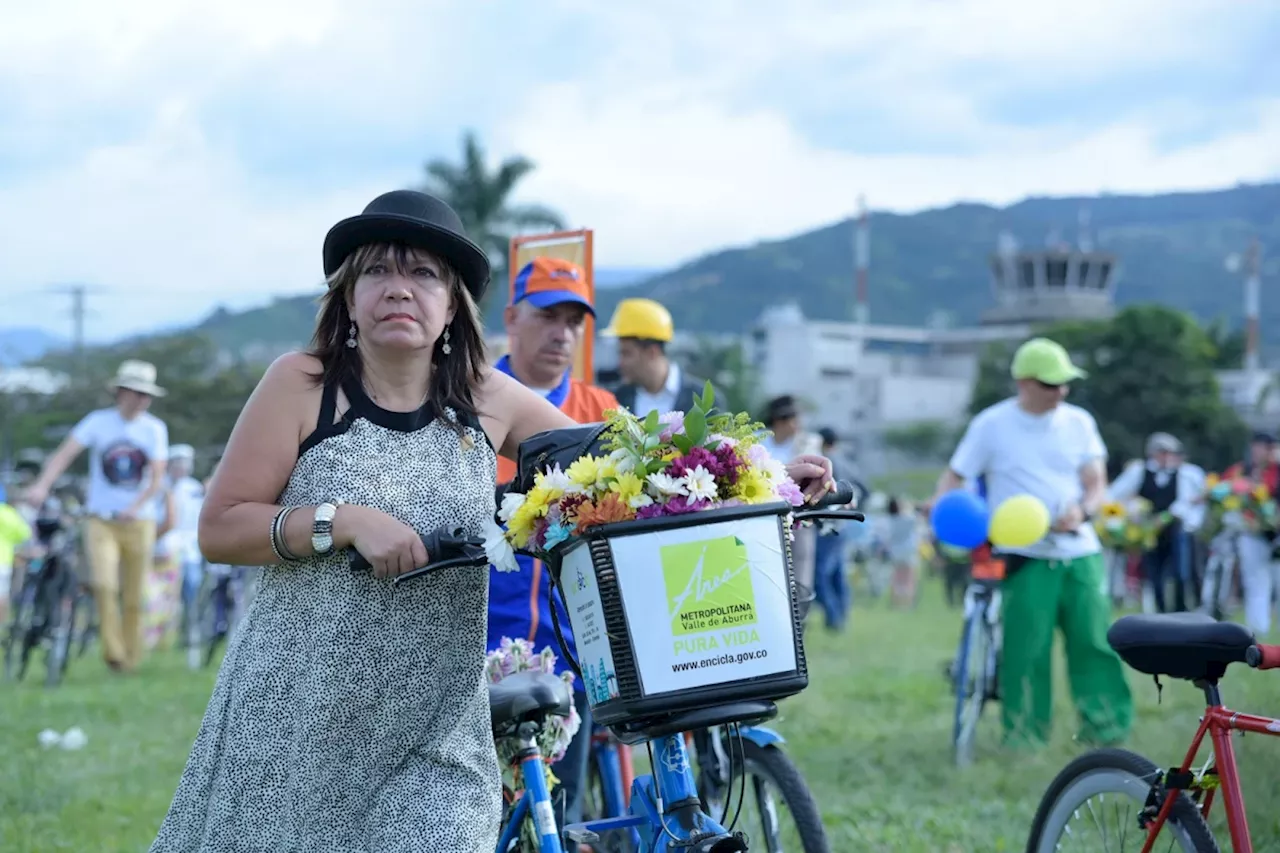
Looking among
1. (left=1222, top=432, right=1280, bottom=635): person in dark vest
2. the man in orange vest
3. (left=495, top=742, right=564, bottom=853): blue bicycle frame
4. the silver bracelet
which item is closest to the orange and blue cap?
the man in orange vest

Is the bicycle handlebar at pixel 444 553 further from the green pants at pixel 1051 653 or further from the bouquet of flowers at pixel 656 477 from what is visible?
the green pants at pixel 1051 653

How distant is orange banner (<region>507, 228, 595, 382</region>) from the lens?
720cm

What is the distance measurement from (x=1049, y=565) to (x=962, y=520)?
55 cm

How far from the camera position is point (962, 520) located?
9.05 metres

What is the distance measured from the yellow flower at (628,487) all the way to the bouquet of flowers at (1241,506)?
1502cm

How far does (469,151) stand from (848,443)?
8372 centimetres

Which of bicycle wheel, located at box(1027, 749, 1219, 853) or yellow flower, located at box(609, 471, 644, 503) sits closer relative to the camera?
yellow flower, located at box(609, 471, 644, 503)

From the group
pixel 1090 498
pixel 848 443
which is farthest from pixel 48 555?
pixel 848 443

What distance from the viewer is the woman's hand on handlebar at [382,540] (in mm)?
3322

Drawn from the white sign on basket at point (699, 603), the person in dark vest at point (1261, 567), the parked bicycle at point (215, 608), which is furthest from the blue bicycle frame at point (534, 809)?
the person in dark vest at point (1261, 567)

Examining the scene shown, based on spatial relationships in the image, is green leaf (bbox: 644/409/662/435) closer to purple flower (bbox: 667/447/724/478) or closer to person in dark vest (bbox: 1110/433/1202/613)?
purple flower (bbox: 667/447/724/478)

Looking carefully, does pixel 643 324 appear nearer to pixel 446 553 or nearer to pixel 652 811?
pixel 652 811

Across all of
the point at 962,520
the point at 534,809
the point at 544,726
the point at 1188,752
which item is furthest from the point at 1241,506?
the point at 534,809

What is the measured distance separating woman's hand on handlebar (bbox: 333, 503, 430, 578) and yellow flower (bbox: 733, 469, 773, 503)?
0.68 meters
